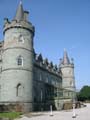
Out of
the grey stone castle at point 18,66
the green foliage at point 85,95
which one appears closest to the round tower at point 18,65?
the grey stone castle at point 18,66

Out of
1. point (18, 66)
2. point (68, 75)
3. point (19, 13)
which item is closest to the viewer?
point (18, 66)

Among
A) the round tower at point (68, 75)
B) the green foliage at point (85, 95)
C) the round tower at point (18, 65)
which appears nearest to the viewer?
the round tower at point (18, 65)

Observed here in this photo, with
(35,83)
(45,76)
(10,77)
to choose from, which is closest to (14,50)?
(10,77)

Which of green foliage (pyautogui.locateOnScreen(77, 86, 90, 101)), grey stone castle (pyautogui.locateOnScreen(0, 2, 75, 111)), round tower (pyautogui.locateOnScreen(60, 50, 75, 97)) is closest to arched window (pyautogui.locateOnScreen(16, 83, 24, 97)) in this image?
grey stone castle (pyautogui.locateOnScreen(0, 2, 75, 111))

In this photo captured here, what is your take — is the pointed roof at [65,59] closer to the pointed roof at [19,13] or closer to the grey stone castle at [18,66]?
the grey stone castle at [18,66]

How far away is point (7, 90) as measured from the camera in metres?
32.9

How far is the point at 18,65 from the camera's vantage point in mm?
33781

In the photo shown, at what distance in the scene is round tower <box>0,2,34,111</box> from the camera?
32562mm

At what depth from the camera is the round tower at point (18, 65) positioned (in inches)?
1282

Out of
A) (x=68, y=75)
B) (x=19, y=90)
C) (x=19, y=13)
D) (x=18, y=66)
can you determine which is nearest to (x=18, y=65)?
(x=18, y=66)

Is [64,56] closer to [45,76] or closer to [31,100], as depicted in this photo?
[45,76]

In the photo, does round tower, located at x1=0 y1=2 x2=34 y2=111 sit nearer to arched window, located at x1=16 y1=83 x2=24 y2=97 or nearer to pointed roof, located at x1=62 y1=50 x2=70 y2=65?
arched window, located at x1=16 y1=83 x2=24 y2=97

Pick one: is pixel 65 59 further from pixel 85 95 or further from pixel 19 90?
pixel 19 90

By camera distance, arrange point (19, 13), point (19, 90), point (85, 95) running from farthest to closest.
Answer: point (85, 95) < point (19, 13) < point (19, 90)
